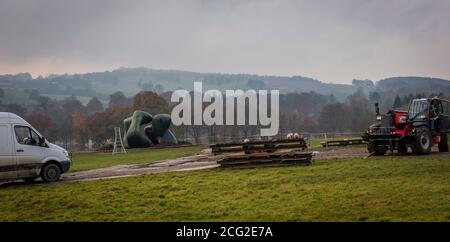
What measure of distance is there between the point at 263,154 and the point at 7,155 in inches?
408

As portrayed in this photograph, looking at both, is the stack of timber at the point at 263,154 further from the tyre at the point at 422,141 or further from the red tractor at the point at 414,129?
the tyre at the point at 422,141

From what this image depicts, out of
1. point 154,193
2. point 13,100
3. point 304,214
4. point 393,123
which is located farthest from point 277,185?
point 13,100

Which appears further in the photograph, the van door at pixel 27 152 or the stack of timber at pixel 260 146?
the stack of timber at pixel 260 146

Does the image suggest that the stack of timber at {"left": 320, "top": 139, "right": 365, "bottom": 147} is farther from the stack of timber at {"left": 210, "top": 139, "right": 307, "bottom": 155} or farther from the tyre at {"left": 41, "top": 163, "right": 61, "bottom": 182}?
the tyre at {"left": 41, "top": 163, "right": 61, "bottom": 182}

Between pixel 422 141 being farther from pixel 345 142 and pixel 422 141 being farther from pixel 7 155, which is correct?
pixel 7 155

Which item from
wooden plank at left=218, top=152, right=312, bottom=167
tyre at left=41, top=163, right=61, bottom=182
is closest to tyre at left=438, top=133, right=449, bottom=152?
wooden plank at left=218, top=152, right=312, bottom=167

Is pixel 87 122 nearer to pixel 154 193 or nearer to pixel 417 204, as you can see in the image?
pixel 154 193

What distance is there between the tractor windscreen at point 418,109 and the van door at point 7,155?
19071mm

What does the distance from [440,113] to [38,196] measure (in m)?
20.2

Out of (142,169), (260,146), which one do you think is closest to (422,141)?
(260,146)

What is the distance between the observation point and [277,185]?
14.5 metres

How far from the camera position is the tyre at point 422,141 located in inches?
902

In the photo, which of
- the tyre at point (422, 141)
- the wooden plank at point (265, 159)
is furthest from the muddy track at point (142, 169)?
the wooden plank at point (265, 159)
